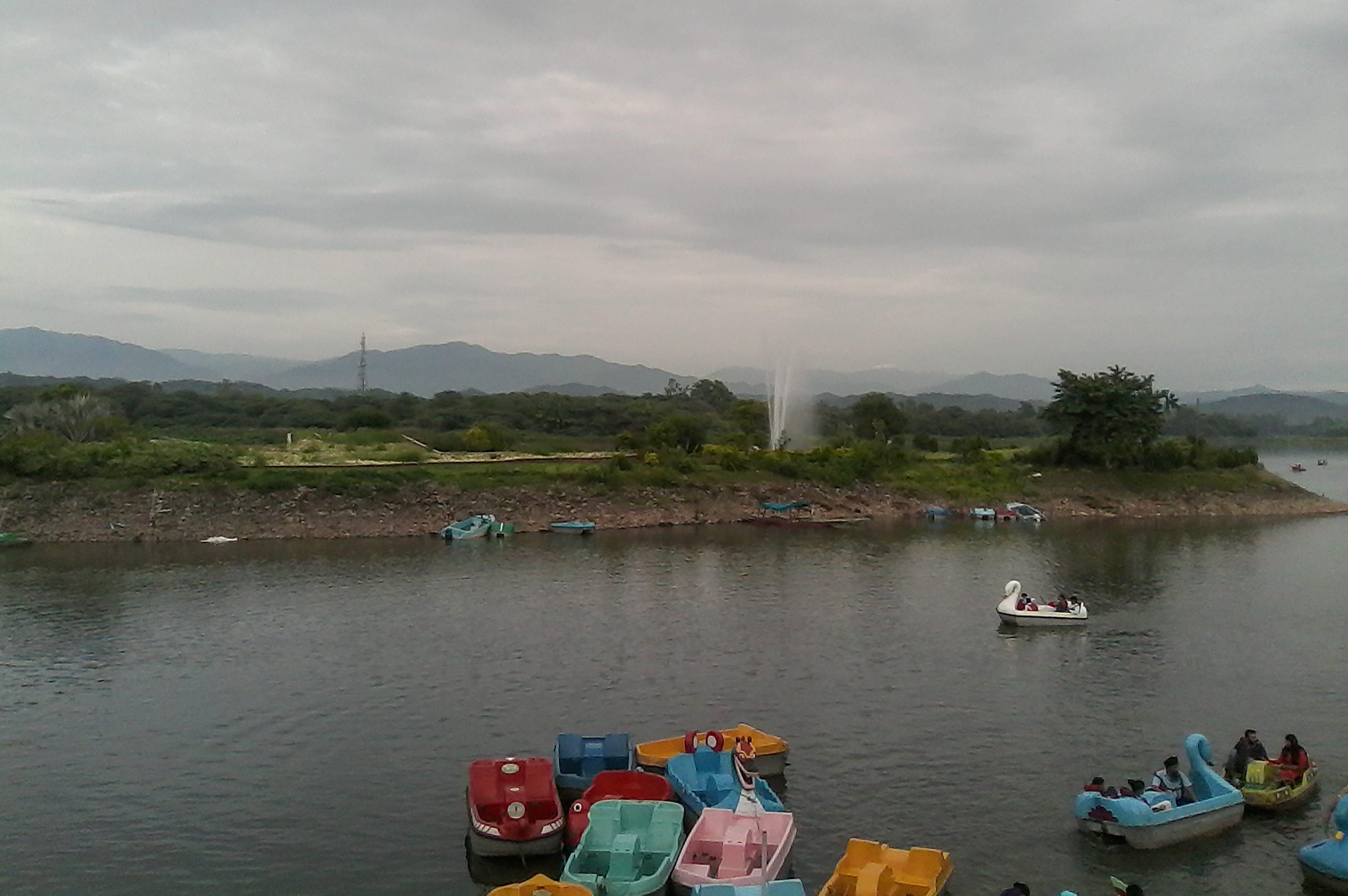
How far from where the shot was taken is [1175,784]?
21.0 meters

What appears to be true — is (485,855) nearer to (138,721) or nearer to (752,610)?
(138,721)

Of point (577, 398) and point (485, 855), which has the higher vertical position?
point (577, 398)

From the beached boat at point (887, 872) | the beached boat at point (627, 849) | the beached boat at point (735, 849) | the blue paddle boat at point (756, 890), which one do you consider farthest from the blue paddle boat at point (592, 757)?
the blue paddle boat at point (756, 890)

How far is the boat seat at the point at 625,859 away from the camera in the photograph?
17688 mm

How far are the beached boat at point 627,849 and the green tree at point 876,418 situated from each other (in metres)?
80.9

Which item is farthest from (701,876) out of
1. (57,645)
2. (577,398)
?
(577,398)

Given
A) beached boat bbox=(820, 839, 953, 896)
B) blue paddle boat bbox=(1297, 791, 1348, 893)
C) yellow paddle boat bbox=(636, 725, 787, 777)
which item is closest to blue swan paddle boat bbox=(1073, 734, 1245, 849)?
blue paddle boat bbox=(1297, 791, 1348, 893)

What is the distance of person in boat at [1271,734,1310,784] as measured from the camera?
71.7 feet

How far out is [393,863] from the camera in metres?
19.1

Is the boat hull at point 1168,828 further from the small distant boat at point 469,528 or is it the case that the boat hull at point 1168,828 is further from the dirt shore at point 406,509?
the dirt shore at point 406,509

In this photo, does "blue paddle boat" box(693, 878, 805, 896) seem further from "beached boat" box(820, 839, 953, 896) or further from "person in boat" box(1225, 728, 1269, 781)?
"person in boat" box(1225, 728, 1269, 781)

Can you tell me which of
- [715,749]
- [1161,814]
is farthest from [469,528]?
[1161,814]

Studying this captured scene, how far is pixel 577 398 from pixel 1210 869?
128 meters

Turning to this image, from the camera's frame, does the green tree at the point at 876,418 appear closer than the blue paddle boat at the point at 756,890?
No
